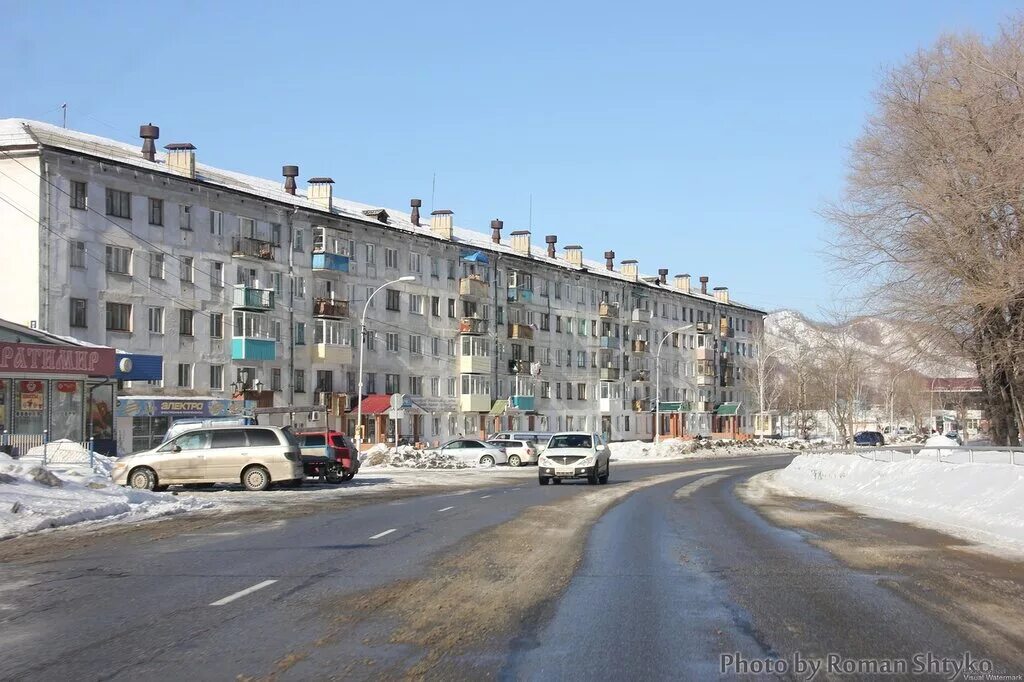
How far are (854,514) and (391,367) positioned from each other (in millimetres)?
51036

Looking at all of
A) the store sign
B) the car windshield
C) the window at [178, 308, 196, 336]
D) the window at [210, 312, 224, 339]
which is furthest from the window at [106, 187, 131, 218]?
the car windshield

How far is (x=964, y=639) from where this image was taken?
334 inches

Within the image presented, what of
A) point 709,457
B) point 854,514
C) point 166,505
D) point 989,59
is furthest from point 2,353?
point 709,457

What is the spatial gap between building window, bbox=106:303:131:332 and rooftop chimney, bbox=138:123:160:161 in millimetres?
10348

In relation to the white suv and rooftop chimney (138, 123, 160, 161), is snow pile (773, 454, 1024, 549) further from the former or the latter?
rooftop chimney (138, 123, 160, 161)

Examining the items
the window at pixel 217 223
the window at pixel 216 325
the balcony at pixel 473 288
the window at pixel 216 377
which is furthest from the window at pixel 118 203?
the balcony at pixel 473 288

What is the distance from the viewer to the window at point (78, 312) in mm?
50625

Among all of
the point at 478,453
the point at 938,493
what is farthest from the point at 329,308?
the point at 938,493

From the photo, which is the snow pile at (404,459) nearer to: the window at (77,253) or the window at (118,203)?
the window at (77,253)

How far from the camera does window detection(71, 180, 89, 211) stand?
51156 millimetres

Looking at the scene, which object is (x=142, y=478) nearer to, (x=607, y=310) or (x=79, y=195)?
(x=79, y=195)

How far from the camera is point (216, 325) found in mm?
58812

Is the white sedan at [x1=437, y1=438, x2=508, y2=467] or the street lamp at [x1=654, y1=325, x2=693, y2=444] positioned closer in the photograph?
the white sedan at [x1=437, y1=438, x2=508, y2=467]

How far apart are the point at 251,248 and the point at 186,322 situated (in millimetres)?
5990
